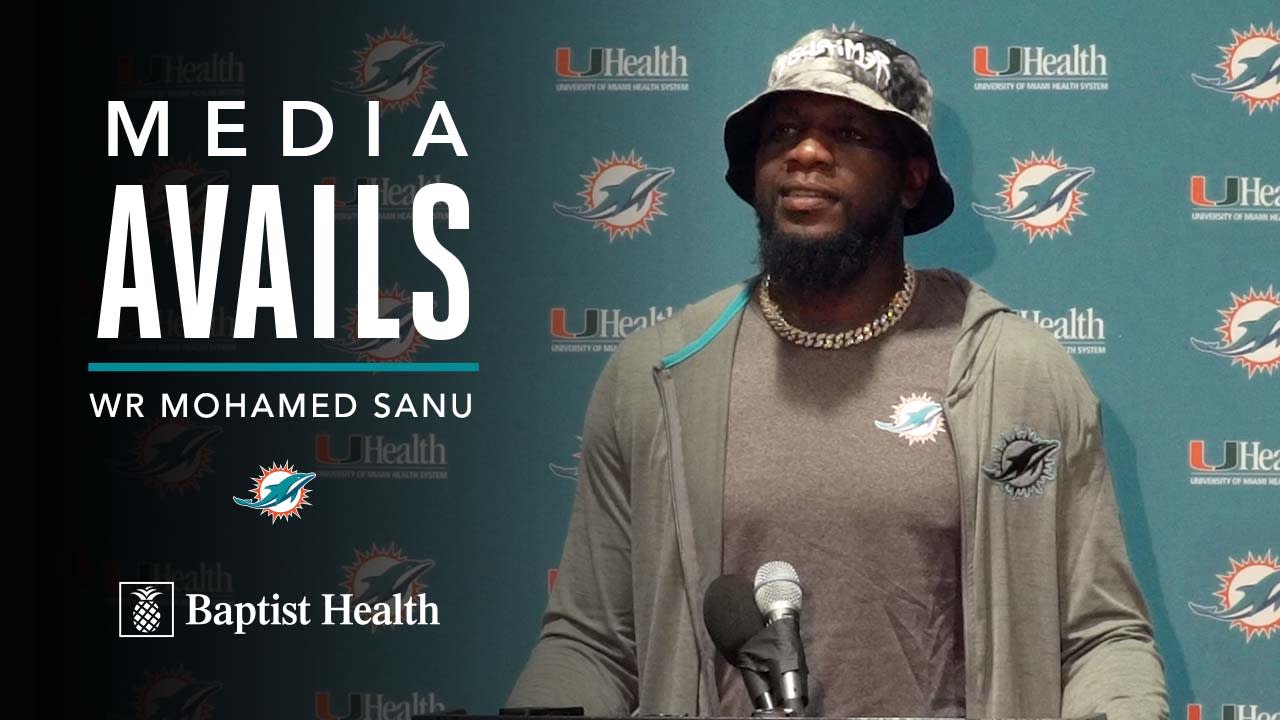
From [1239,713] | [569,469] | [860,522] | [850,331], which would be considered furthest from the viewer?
[569,469]

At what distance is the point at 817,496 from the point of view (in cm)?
338

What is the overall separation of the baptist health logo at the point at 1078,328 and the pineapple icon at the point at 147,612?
2.01 metres

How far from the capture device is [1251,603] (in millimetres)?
3807

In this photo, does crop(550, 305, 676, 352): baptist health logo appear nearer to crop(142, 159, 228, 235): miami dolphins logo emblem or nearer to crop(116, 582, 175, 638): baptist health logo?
crop(142, 159, 228, 235): miami dolphins logo emblem

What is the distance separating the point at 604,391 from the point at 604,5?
2.96ft

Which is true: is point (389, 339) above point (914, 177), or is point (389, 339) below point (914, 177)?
below

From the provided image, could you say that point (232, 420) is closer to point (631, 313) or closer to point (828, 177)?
point (631, 313)

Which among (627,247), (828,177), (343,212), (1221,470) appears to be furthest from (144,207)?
(1221,470)

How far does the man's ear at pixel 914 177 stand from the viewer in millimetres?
3547

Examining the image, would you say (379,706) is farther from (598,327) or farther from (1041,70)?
(1041,70)

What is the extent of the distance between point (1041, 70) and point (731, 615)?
5.69 ft

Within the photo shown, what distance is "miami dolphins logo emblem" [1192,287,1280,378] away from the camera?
3.82 m

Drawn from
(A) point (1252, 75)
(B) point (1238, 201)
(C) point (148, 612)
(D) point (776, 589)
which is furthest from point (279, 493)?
(A) point (1252, 75)

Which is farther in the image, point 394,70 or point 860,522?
point 394,70
